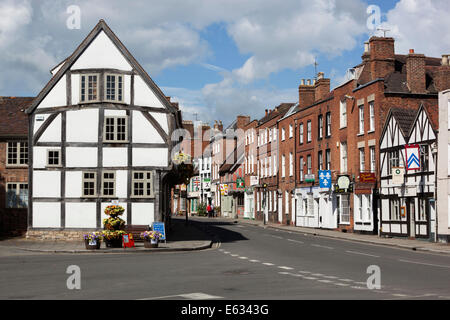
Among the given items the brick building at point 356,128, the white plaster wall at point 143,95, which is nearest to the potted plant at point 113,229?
the white plaster wall at point 143,95

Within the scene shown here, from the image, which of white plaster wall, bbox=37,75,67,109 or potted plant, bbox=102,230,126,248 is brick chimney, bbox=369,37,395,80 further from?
potted plant, bbox=102,230,126,248

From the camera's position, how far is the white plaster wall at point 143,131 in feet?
103

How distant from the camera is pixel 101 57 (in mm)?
31266

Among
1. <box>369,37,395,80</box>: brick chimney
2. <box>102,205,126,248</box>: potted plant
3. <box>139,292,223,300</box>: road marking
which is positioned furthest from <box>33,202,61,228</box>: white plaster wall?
<box>369,37,395,80</box>: brick chimney

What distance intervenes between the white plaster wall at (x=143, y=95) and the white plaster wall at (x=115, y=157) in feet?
8.81

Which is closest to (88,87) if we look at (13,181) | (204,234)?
(13,181)

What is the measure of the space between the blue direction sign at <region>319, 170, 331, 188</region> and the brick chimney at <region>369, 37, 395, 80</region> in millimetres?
8407

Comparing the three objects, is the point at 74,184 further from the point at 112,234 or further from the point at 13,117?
the point at 13,117

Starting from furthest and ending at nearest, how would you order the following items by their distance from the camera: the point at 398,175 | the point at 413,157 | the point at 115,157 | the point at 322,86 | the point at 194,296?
1. the point at 322,86
2. the point at 398,175
3. the point at 413,157
4. the point at 115,157
5. the point at 194,296

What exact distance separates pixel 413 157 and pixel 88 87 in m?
17.9

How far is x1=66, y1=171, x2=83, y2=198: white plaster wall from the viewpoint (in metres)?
31.1

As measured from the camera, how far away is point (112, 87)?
31.4 m
